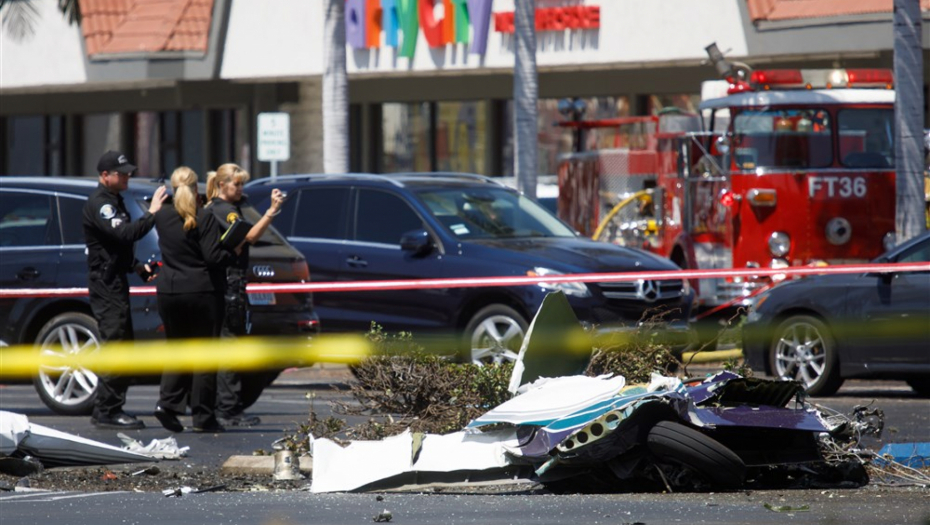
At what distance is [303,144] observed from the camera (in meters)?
29.2

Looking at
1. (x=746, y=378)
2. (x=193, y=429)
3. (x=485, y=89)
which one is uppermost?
(x=485, y=89)

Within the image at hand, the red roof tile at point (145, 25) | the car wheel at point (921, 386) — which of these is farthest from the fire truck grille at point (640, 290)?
the red roof tile at point (145, 25)

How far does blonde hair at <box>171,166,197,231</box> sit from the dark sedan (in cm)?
451

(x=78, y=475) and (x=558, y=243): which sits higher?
(x=558, y=243)

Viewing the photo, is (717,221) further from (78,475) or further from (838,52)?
(78,475)

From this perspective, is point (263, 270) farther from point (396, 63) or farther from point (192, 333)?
point (396, 63)

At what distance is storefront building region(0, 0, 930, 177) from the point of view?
72.0 feet

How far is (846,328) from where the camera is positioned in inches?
489

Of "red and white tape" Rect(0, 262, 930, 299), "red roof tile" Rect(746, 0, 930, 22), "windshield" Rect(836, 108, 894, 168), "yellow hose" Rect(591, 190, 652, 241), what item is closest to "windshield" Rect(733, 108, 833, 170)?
"windshield" Rect(836, 108, 894, 168)

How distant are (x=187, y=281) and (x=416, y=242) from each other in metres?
3.00

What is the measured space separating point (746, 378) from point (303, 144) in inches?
851

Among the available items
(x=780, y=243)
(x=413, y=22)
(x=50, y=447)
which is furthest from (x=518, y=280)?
(x=413, y=22)

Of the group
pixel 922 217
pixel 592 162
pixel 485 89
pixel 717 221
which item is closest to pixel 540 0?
pixel 485 89

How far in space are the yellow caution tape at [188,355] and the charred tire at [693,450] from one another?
2.90 meters
